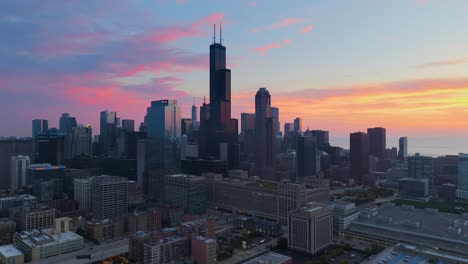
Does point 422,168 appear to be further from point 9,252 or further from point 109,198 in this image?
point 9,252

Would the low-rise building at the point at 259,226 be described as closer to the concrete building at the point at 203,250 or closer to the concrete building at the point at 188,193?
the concrete building at the point at 188,193

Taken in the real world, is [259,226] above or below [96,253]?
above

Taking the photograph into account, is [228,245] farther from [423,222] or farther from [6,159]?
[6,159]

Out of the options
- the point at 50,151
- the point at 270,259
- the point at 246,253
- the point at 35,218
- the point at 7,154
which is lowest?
the point at 246,253

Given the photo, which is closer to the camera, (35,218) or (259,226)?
(35,218)

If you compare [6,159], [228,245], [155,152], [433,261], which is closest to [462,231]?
[433,261]

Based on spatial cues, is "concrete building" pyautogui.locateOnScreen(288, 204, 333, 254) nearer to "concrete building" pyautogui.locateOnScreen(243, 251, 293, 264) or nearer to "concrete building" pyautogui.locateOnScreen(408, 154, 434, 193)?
"concrete building" pyautogui.locateOnScreen(243, 251, 293, 264)

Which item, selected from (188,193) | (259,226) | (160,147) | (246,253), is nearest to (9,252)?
(246,253)
